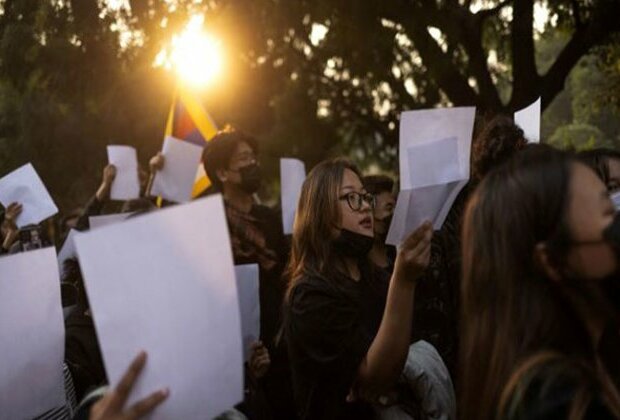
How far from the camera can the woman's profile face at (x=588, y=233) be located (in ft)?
6.02

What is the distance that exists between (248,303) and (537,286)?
1722 mm

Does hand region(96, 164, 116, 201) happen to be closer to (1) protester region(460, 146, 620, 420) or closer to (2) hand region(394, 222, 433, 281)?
(2) hand region(394, 222, 433, 281)

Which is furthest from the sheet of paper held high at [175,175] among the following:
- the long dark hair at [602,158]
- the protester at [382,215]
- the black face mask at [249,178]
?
the long dark hair at [602,158]

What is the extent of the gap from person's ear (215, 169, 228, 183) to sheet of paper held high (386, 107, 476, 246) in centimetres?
269

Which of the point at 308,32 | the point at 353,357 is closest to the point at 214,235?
the point at 353,357

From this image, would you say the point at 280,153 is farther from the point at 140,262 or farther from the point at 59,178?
the point at 140,262

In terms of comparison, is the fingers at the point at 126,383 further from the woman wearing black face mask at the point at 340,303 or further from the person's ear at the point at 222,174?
the person's ear at the point at 222,174

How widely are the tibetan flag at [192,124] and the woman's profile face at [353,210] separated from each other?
4009 mm

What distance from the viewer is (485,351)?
6.42ft

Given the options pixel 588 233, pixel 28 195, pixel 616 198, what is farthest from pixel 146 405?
pixel 28 195

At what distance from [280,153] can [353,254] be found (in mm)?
9178

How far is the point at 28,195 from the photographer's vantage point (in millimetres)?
5742

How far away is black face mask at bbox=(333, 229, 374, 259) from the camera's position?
3289 millimetres

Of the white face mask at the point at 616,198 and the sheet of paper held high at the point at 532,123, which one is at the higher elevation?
the sheet of paper held high at the point at 532,123
